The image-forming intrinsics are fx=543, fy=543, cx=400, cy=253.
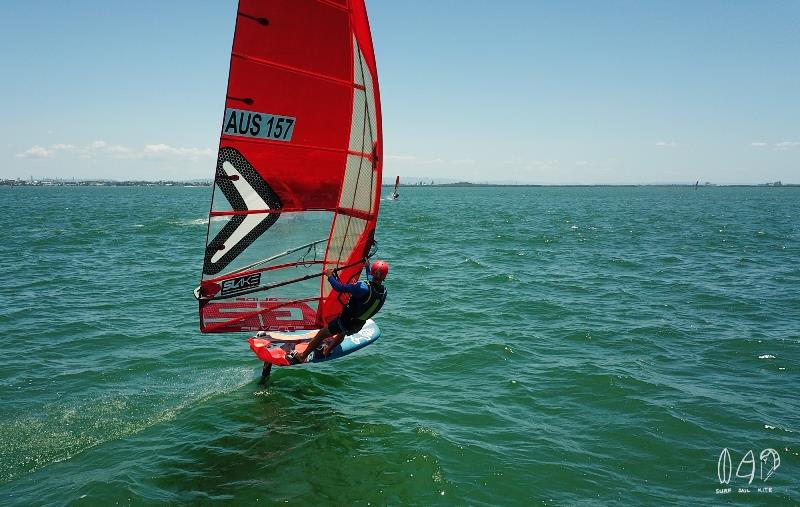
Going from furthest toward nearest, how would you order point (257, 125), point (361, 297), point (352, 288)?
point (361, 297), point (352, 288), point (257, 125)

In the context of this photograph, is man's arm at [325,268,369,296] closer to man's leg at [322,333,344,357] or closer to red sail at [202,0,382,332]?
man's leg at [322,333,344,357]

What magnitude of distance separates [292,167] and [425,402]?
14.1 ft

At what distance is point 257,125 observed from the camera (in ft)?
23.8

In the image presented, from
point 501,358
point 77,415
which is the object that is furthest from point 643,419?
point 77,415

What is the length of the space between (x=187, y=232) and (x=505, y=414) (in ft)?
97.7

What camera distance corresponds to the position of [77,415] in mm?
7926

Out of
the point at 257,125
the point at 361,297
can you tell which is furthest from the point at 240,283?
the point at 257,125

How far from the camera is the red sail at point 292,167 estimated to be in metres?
7.03

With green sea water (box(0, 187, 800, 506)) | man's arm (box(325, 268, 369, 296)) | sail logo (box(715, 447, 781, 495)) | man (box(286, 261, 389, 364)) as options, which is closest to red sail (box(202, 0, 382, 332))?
man (box(286, 261, 389, 364))

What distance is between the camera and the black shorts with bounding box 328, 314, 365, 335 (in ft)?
26.1

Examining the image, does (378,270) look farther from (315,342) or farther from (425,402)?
(425,402)

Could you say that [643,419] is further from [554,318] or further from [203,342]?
[203,342]

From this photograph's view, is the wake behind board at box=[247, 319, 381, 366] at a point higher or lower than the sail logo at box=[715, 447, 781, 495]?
higher

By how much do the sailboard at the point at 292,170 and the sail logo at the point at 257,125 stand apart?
1 cm
